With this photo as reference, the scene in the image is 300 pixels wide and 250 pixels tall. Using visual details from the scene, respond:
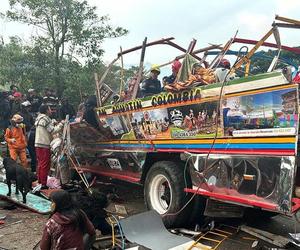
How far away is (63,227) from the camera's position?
388 cm

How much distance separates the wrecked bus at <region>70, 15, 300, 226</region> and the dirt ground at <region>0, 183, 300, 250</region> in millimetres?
513

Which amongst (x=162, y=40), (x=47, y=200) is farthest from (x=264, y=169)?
(x=47, y=200)

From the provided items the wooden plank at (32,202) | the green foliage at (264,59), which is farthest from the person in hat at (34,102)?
the green foliage at (264,59)

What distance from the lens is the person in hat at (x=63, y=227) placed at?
3.85 m

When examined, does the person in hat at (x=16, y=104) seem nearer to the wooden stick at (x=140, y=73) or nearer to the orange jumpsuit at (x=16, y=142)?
the orange jumpsuit at (x=16, y=142)

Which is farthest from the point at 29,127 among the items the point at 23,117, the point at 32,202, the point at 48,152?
the point at 32,202

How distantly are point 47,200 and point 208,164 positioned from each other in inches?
134

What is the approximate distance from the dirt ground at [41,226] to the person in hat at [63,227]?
149cm

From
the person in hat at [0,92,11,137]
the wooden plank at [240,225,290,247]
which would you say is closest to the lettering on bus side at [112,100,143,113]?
the wooden plank at [240,225,290,247]

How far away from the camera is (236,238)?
17.7 ft

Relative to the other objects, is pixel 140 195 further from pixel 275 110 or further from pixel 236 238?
pixel 275 110

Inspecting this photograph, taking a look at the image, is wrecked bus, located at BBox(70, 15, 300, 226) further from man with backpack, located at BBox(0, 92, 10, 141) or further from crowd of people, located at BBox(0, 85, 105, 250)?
man with backpack, located at BBox(0, 92, 10, 141)

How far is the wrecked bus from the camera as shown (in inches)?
166

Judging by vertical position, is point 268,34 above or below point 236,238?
above
